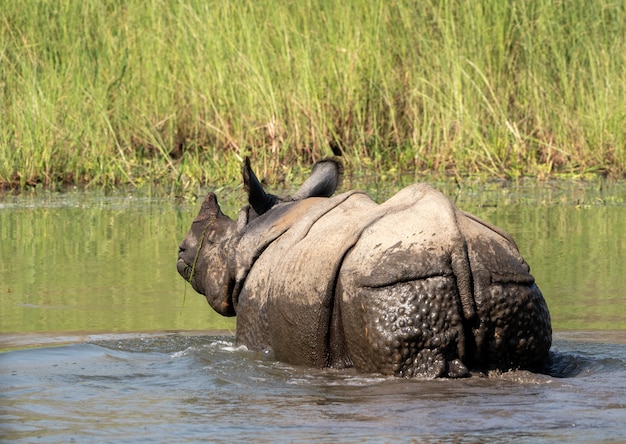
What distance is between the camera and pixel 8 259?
8281mm

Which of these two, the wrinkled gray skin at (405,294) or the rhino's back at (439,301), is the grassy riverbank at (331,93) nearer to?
the wrinkled gray skin at (405,294)

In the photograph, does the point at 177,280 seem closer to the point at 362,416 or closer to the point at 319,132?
the point at 362,416

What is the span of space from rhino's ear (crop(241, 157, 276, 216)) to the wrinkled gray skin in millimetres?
485

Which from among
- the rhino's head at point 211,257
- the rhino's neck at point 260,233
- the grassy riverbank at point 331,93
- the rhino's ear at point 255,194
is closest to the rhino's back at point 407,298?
the rhino's neck at point 260,233

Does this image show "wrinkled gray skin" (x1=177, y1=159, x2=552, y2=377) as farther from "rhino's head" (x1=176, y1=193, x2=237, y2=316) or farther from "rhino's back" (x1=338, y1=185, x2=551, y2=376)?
"rhino's head" (x1=176, y1=193, x2=237, y2=316)

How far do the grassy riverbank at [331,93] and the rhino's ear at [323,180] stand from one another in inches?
204

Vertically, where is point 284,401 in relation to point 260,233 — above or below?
below

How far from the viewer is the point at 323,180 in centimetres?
625

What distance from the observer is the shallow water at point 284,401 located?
4090mm

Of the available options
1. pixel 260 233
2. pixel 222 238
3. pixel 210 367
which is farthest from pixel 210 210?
pixel 210 367

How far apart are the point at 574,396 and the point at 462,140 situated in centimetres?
761

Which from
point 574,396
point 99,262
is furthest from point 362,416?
point 99,262

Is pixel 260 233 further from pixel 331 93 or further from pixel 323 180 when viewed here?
pixel 331 93

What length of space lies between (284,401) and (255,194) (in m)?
1.57
